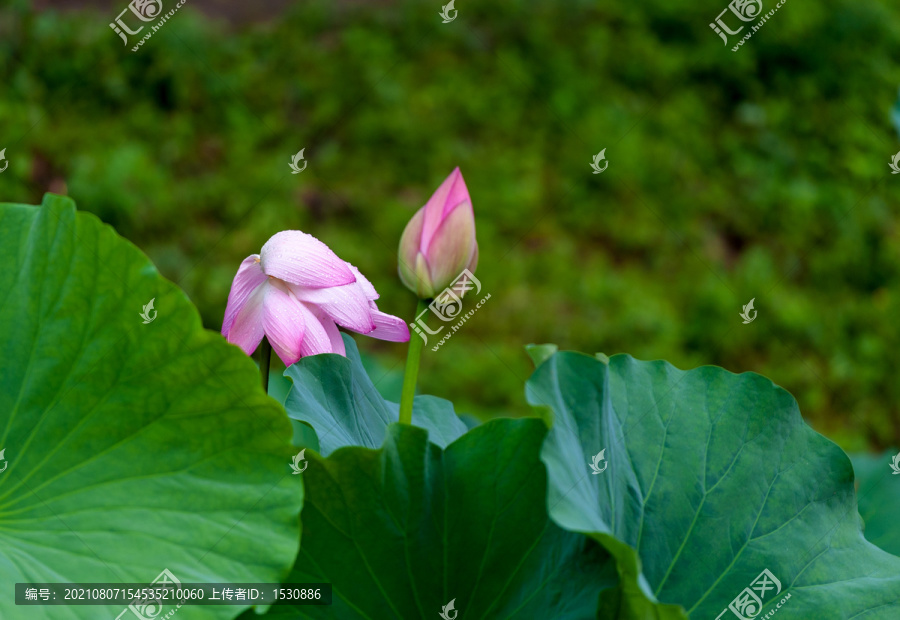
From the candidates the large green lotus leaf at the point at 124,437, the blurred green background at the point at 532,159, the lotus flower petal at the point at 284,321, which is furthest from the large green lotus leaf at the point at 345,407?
the blurred green background at the point at 532,159

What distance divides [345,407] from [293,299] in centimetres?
11

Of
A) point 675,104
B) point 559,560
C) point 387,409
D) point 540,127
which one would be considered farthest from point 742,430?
point 675,104

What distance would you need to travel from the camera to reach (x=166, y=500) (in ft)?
1.55

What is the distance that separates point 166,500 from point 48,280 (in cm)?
15

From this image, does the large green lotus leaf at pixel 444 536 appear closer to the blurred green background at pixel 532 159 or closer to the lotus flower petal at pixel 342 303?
the lotus flower petal at pixel 342 303

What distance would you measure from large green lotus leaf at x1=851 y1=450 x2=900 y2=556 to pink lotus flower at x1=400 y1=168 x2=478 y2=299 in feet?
1.71

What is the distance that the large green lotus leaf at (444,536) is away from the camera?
53 cm

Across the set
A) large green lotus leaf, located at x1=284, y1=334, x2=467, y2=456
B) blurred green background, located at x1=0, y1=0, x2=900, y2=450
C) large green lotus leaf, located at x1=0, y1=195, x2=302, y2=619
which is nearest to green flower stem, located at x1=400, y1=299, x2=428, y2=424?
large green lotus leaf, located at x1=284, y1=334, x2=467, y2=456

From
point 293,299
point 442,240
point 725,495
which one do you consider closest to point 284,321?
point 293,299

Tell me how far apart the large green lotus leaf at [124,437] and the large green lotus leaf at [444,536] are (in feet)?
0.22

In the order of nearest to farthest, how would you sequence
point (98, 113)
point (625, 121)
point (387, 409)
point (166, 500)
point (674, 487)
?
point (166, 500)
point (674, 487)
point (387, 409)
point (98, 113)
point (625, 121)

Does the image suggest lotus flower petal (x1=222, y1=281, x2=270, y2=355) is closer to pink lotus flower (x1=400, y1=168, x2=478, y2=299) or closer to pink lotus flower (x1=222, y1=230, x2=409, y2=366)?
pink lotus flower (x1=222, y1=230, x2=409, y2=366)

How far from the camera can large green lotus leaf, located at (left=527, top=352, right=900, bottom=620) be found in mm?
583

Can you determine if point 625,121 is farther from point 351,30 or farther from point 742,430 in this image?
point 742,430
